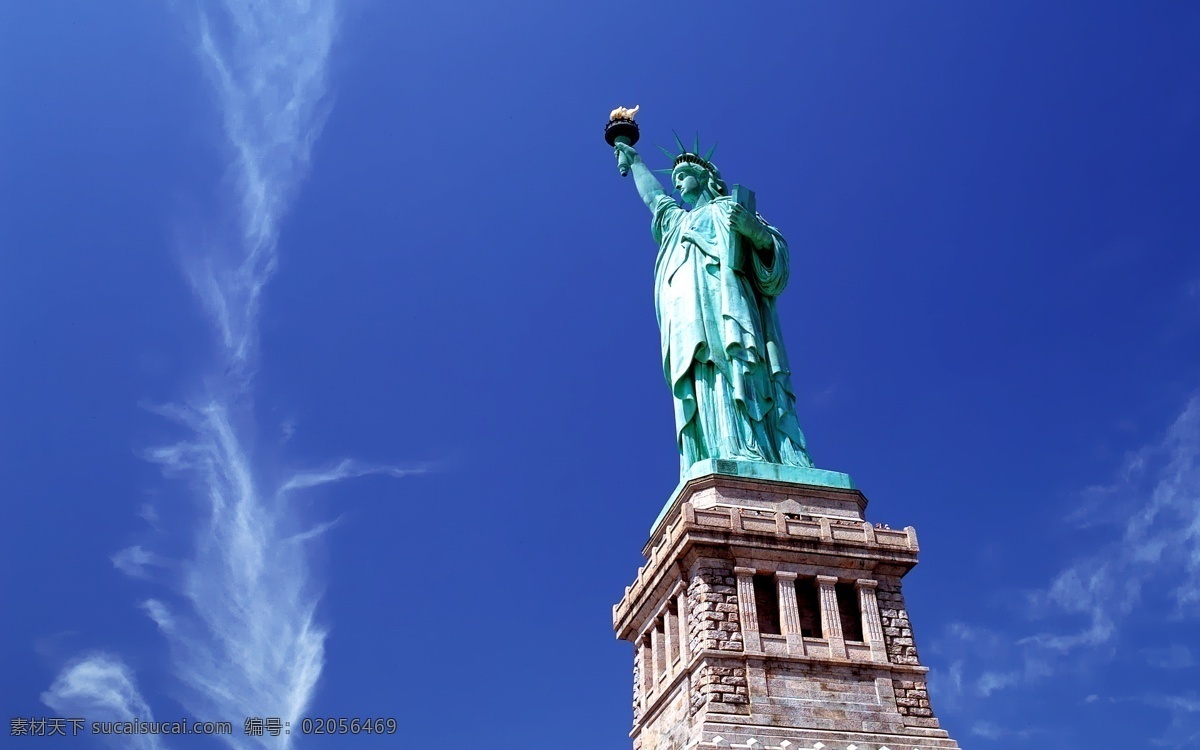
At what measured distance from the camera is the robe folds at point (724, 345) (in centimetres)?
2881

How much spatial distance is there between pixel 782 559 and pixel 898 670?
134 inches

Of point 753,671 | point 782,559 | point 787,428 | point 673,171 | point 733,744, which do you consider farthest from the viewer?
point 673,171

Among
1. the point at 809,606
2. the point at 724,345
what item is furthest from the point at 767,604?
the point at 724,345

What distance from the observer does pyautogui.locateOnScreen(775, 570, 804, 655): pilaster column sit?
2320cm

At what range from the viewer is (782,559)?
24484 mm

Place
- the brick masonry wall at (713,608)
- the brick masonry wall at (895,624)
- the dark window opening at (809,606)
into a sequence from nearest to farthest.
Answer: the brick masonry wall at (713,608), the brick masonry wall at (895,624), the dark window opening at (809,606)

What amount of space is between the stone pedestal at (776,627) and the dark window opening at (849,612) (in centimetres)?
3

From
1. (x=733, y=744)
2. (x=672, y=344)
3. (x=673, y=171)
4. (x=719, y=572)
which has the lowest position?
(x=733, y=744)

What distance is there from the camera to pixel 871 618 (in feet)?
79.4

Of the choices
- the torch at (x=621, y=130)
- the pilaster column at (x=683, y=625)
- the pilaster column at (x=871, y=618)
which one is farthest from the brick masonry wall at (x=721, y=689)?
the torch at (x=621, y=130)

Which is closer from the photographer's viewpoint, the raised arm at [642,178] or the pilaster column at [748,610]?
the pilaster column at [748,610]

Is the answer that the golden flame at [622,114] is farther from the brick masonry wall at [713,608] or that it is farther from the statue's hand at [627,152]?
the brick masonry wall at [713,608]

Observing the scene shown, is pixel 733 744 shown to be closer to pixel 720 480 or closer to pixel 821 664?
pixel 821 664

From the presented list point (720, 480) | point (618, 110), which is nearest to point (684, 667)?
point (720, 480)
